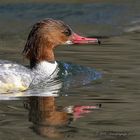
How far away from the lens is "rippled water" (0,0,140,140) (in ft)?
29.8

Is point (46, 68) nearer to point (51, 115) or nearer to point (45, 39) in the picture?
point (45, 39)

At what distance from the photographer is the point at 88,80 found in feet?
40.9

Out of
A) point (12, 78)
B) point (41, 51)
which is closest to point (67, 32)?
point (41, 51)

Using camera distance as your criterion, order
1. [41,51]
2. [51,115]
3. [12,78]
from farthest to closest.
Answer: [41,51]
[12,78]
[51,115]

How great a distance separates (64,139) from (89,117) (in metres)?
1.08

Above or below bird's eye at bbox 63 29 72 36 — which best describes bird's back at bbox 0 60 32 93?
below

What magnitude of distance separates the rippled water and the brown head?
0.50 m

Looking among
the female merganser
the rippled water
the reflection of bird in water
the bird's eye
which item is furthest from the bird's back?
the bird's eye

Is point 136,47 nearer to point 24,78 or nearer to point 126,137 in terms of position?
point 24,78

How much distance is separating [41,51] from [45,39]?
0.71ft

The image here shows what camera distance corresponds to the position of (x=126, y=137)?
28.5 ft

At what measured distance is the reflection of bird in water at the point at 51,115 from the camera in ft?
29.3

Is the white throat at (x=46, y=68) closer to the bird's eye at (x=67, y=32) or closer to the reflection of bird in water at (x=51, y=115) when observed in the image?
the bird's eye at (x=67, y=32)

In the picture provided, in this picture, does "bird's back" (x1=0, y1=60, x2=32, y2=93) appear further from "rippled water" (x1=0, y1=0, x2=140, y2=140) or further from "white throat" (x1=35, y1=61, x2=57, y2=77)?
"rippled water" (x1=0, y1=0, x2=140, y2=140)
